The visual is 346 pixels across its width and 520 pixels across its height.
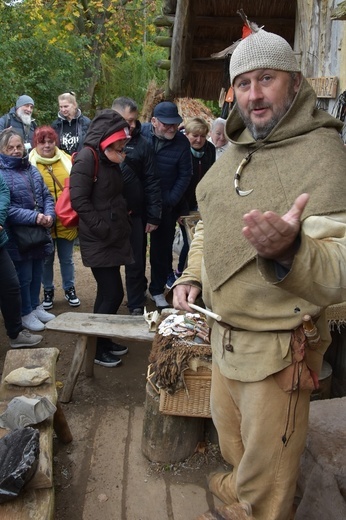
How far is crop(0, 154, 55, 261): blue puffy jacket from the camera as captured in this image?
4836mm

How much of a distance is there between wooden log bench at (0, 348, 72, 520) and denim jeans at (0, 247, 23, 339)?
1029mm

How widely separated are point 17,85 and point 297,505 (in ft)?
36.5

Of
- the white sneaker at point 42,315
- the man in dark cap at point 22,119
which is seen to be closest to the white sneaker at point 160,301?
the white sneaker at point 42,315

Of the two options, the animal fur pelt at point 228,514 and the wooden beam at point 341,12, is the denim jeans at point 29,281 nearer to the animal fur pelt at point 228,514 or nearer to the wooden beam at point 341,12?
the wooden beam at point 341,12

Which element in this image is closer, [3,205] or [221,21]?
[3,205]

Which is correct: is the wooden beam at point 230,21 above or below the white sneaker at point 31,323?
above

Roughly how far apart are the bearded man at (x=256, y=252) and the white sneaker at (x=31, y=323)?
10.4ft

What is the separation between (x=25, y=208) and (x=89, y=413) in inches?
77.1

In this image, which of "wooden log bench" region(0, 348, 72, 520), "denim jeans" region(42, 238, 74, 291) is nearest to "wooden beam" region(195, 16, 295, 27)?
"denim jeans" region(42, 238, 74, 291)

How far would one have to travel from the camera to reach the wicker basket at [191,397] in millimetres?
3330

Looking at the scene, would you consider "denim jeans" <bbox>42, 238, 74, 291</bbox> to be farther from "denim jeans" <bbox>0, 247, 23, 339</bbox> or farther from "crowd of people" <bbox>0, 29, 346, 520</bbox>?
"crowd of people" <bbox>0, 29, 346, 520</bbox>

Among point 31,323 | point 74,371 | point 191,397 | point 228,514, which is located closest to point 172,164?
point 31,323

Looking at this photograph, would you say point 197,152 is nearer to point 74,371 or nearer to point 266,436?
point 74,371

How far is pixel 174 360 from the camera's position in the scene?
3.32m
